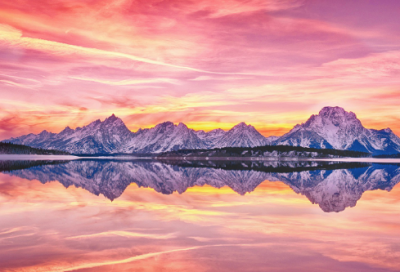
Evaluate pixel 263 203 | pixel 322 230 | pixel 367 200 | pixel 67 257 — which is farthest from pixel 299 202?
pixel 67 257

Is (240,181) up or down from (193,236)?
up

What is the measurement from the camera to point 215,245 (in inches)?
867

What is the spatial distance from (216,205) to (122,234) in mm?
16288

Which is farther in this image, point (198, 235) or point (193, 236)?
point (198, 235)

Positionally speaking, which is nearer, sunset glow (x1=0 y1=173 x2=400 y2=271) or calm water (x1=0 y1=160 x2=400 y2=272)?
calm water (x1=0 y1=160 x2=400 y2=272)

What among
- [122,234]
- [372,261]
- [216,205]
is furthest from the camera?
[216,205]

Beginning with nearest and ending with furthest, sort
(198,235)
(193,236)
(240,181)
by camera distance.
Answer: (193,236)
(198,235)
(240,181)

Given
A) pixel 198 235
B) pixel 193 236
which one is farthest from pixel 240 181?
pixel 193 236

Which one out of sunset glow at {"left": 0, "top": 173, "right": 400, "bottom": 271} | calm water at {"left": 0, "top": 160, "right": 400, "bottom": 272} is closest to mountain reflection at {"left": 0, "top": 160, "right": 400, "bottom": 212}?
calm water at {"left": 0, "top": 160, "right": 400, "bottom": 272}

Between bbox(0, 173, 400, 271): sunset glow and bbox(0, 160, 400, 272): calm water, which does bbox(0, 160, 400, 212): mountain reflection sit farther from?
bbox(0, 173, 400, 271): sunset glow

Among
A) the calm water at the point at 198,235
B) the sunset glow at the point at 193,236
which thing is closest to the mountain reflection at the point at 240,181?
the calm water at the point at 198,235

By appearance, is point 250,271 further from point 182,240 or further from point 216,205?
point 216,205

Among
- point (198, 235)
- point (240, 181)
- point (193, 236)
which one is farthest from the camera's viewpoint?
point (240, 181)

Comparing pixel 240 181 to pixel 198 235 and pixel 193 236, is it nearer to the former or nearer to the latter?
pixel 198 235
